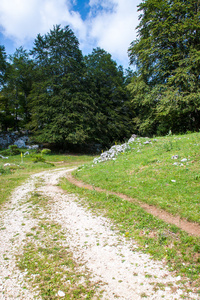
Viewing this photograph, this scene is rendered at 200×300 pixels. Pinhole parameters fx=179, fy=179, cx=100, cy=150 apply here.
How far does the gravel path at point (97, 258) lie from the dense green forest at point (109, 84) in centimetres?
1727

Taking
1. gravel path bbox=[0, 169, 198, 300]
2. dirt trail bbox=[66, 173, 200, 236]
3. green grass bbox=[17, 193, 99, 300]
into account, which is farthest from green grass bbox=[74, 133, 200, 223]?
green grass bbox=[17, 193, 99, 300]

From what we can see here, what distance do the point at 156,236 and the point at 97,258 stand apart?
1.57m

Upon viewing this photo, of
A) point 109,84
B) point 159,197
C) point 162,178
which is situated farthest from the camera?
point 109,84

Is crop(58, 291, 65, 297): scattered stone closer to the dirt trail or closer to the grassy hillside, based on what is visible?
the grassy hillside

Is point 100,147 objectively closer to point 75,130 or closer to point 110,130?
point 110,130

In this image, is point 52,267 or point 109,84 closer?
point 52,267

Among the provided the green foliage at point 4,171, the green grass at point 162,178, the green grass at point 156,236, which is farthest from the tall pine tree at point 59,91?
the green grass at point 156,236

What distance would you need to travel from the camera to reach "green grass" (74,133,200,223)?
5510 mm

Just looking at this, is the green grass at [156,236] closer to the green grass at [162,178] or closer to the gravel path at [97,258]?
the gravel path at [97,258]

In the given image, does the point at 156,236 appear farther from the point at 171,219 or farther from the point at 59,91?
the point at 59,91

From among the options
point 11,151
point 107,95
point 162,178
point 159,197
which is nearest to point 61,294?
point 159,197

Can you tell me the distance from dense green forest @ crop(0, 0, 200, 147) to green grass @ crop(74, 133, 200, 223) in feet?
35.3

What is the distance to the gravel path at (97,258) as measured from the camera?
9.48 ft

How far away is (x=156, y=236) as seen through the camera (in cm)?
437
